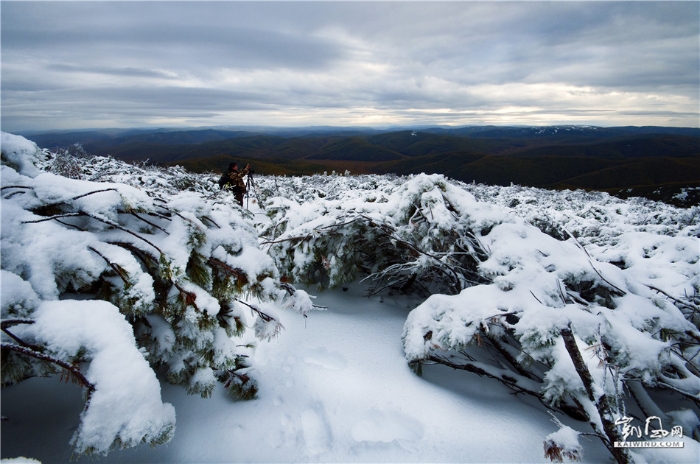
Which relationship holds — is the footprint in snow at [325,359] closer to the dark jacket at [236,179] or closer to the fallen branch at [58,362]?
the fallen branch at [58,362]

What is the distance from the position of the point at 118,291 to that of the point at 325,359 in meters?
2.02

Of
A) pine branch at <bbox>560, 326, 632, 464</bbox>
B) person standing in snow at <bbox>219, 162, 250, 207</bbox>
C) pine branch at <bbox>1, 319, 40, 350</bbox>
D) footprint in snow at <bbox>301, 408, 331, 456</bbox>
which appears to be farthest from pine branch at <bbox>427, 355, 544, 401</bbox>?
person standing in snow at <bbox>219, 162, 250, 207</bbox>

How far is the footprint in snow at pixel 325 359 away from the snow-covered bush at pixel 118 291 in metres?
0.69

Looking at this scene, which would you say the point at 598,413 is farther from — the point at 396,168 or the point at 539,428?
the point at 396,168

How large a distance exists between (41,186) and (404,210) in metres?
3.62

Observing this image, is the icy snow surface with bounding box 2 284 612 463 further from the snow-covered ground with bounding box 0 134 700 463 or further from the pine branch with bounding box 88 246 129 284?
the pine branch with bounding box 88 246 129 284

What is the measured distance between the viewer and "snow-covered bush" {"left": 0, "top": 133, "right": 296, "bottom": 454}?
133 cm

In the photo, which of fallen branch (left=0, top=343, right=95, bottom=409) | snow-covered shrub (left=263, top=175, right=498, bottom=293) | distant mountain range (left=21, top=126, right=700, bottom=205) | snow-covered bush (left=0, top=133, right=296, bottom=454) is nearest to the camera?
fallen branch (left=0, top=343, right=95, bottom=409)

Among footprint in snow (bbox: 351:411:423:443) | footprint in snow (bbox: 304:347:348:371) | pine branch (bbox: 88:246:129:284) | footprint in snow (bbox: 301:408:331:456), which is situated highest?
pine branch (bbox: 88:246:129:284)

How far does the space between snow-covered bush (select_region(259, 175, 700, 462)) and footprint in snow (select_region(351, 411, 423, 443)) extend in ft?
1.86

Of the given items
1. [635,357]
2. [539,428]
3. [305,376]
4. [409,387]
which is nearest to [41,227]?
[305,376]

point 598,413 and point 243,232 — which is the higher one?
point 243,232

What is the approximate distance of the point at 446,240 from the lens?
406cm

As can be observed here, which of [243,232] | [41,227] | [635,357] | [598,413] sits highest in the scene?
[41,227]
